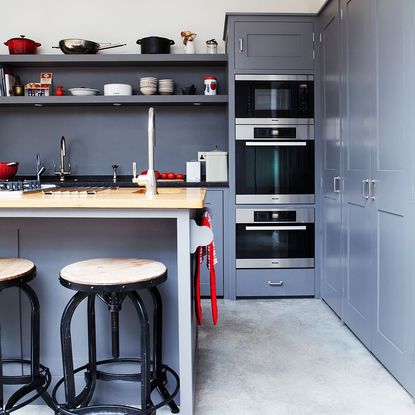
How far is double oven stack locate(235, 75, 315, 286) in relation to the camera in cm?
403

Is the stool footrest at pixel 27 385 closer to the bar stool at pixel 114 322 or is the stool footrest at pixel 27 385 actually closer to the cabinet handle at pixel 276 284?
the bar stool at pixel 114 322

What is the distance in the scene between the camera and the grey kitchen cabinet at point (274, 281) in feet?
13.4

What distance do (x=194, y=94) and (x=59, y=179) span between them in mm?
1411

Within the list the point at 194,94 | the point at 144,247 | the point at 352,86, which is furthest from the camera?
the point at 194,94

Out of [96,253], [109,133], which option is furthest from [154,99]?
[96,253]

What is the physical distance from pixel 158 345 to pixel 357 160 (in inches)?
64.4

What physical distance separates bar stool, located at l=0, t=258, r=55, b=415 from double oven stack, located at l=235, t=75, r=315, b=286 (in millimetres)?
2153

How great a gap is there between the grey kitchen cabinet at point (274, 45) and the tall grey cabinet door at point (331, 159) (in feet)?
0.54

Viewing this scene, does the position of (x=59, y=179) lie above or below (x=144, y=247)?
above

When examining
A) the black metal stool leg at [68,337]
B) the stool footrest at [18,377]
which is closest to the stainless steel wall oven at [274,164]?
the stool footrest at [18,377]

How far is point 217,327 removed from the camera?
338 centimetres

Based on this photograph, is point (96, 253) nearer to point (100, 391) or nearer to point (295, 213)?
point (100, 391)

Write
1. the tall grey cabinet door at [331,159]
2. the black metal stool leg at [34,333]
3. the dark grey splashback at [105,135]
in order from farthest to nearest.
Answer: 1. the dark grey splashback at [105,135]
2. the tall grey cabinet door at [331,159]
3. the black metal stool leg at [34,333]

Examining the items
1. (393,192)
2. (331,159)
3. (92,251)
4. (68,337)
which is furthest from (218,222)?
(68,337)
